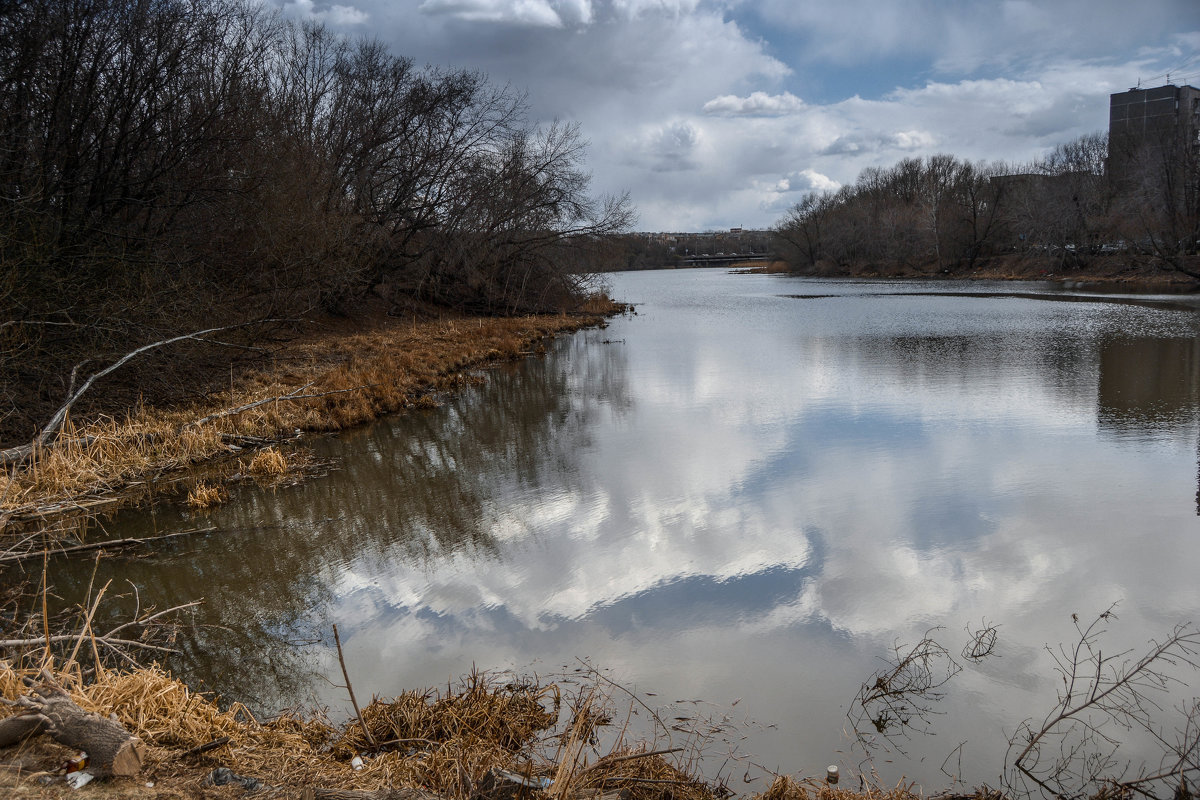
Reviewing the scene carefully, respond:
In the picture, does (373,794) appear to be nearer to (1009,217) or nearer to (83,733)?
(83,733)

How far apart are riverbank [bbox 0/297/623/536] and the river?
605mm

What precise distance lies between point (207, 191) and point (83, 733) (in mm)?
13208

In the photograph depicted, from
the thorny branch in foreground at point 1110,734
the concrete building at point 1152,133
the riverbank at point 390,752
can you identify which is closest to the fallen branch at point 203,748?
the riverbank at point 390,752

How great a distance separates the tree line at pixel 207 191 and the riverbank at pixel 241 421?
86cm

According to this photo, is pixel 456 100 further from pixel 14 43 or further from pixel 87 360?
pixel 87 360

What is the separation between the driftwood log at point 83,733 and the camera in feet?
10.2

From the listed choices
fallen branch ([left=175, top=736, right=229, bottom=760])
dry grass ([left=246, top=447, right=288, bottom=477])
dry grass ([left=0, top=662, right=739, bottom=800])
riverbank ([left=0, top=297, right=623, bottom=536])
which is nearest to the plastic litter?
dry grass ([left=0, top=662, right=739, bottom=800])

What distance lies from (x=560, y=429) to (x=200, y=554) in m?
6.19

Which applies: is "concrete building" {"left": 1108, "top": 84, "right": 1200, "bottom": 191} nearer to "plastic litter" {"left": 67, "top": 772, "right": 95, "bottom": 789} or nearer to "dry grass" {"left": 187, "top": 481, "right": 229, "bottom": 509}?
"dry grass" {"left": 187, "top": 481, "right": 229, "bottom": 509}

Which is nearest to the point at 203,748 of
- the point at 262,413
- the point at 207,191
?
the point at 262,413

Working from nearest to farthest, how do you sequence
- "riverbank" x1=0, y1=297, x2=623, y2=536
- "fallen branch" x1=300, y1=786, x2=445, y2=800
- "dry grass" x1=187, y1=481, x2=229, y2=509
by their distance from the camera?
"fallen branch" x1=300, y1=786, x2=445, y2=800 < "riverbank" x1=0, y1=297, x2=623, y2=536 < "dry grass" x1=187, y1=481, x2=229, y2=509

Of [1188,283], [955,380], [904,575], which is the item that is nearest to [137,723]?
[904,575]

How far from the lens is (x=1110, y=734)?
14.1ft

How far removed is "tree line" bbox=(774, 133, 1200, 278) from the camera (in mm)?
43750
